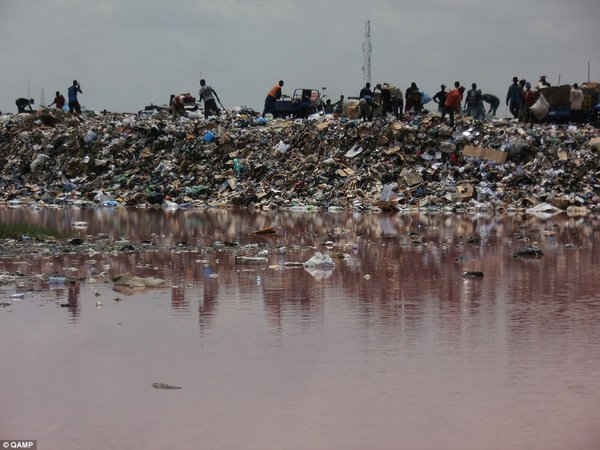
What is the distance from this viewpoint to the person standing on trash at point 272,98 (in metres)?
30.8

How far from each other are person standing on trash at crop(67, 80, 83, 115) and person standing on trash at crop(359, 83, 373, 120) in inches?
348

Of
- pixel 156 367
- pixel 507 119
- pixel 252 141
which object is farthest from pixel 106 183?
pixel 156 367

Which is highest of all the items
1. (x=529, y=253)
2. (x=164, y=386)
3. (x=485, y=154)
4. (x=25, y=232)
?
(x=485, y=154)

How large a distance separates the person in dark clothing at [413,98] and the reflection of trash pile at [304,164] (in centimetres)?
170

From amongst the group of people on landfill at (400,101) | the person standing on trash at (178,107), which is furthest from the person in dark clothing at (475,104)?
the person standing on trash at (178,107)

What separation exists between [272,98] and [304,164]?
534cm

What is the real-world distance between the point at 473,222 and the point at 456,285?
9.44 metres

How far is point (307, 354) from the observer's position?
6500mm

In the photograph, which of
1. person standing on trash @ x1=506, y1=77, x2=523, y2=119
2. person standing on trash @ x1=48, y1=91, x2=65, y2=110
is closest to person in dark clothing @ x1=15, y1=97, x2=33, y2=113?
person standing on trash @ x1=48, y1=91, x2=65, y2=110

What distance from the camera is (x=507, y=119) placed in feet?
96.7

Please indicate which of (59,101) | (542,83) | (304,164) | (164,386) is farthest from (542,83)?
(164,386)

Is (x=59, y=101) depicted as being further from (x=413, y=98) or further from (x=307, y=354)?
(x=307, y=354)

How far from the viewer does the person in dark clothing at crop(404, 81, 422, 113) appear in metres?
29.8

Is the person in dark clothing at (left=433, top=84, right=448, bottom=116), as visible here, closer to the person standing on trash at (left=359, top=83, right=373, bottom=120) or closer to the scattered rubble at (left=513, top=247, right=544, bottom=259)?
the person standing on trash at (left=359, top=83, right=373, bottom=120)
